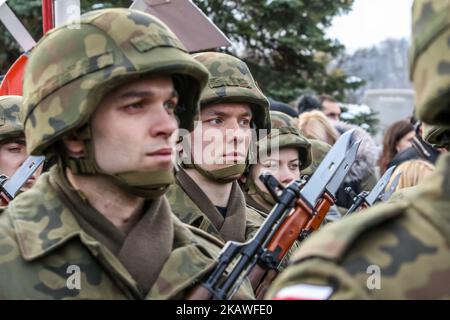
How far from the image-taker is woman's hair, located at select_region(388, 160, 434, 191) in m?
5.87

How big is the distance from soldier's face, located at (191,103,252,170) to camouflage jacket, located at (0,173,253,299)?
1466 millimetres

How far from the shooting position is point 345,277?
70.2 inches

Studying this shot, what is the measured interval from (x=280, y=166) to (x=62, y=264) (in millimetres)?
2851

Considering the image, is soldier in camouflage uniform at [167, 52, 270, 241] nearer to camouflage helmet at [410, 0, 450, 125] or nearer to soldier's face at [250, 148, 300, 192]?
soldier's face at [250, 148, 300, 192]

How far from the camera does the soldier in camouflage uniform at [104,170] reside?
9.73 ft

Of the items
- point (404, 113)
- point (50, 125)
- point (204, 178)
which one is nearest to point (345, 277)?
point (50, 125)

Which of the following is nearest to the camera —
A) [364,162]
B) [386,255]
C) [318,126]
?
[386,255]

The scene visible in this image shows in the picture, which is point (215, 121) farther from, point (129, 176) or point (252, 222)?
point (129, 176)

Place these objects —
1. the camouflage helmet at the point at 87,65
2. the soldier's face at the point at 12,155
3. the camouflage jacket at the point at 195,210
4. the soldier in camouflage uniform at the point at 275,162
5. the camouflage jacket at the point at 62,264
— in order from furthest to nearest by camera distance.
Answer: the soldier in camouflage uniform at the point at 275,162 → the soldier's face at the point at 12,155 → the camouflage jacket at the point at 195,210 → the camouflage helmet at the point at 87,65 → the camouflage jacket at the point at 62,264

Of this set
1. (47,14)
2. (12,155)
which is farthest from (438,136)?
(47,14)

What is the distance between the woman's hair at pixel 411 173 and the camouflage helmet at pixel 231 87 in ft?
4.37

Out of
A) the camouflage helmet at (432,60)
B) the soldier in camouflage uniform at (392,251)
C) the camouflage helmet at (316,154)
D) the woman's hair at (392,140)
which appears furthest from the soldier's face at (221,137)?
the woman's hair at (392,140)

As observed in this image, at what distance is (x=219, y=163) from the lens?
4.57 meters

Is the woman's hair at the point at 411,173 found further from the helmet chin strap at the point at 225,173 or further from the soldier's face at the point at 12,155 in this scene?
the soldier's face at the point at 12,155
